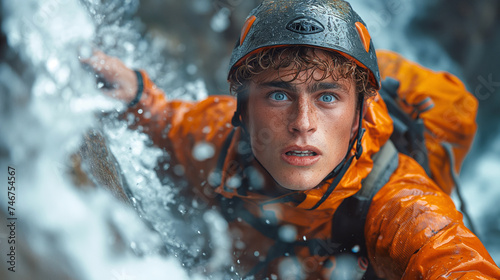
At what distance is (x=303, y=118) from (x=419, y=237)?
482 mm

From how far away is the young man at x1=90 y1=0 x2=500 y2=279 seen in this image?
1.19 meters

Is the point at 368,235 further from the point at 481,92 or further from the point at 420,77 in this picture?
the point at 481,92

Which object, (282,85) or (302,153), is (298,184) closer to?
(302,153)

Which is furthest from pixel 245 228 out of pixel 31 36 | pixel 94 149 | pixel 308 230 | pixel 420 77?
pixel 31 36

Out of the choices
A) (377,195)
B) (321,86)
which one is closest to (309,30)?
(321,86)

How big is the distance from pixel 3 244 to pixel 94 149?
1.54ft

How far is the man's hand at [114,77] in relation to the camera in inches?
69.8

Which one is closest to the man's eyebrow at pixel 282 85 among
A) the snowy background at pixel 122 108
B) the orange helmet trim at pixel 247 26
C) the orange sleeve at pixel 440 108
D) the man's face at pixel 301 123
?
the man's face at pixel 301 123

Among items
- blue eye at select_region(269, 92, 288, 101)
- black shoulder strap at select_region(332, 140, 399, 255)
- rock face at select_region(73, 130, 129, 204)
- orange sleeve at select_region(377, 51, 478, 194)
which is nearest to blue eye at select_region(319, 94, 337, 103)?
blue eye at select_region(269, 92, 288, 101)

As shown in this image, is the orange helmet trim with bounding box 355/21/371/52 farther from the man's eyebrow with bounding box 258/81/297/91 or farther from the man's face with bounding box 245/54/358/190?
the man's eyebrow with bounding box 258/81/297/91

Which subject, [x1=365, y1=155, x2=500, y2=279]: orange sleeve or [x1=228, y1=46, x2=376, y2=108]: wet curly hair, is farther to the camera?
[x1=228, y1=46, x2=376, y2=108]: wet curly hair

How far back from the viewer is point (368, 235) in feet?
4.41

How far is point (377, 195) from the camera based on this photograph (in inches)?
54.0

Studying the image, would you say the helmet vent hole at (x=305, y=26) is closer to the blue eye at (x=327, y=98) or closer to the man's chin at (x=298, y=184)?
the blue eye at (x=327, y=98)
